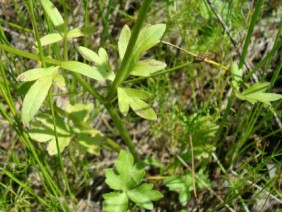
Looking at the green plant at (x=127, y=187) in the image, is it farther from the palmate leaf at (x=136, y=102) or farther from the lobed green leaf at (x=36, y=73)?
the lobed green leaf at (x=36, y=73)

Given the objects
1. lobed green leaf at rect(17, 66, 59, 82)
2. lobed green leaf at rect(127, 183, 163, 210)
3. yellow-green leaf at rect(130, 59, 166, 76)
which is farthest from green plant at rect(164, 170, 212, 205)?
lobed green leaf at rect(17, 66, 59, 82)

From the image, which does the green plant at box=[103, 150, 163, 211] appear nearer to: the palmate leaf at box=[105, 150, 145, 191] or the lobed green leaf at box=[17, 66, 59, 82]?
the palmate leaf at box=[105, 150, 145, 191]

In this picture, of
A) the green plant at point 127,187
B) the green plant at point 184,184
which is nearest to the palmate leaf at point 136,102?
the green plant at point 127,187

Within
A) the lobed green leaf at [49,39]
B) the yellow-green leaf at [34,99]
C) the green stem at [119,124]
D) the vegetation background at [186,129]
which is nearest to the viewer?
the yellow-green leaf at [34,99]

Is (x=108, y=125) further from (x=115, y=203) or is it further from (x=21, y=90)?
(x=21, y=90)

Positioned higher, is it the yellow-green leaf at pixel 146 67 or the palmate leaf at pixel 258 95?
the yellow-green leaf at pixel 146 67

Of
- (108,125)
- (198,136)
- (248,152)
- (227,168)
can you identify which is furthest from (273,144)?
(108,125)

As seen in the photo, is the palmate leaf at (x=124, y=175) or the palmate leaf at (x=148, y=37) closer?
the palmate leaf at (x=148, y=37)
